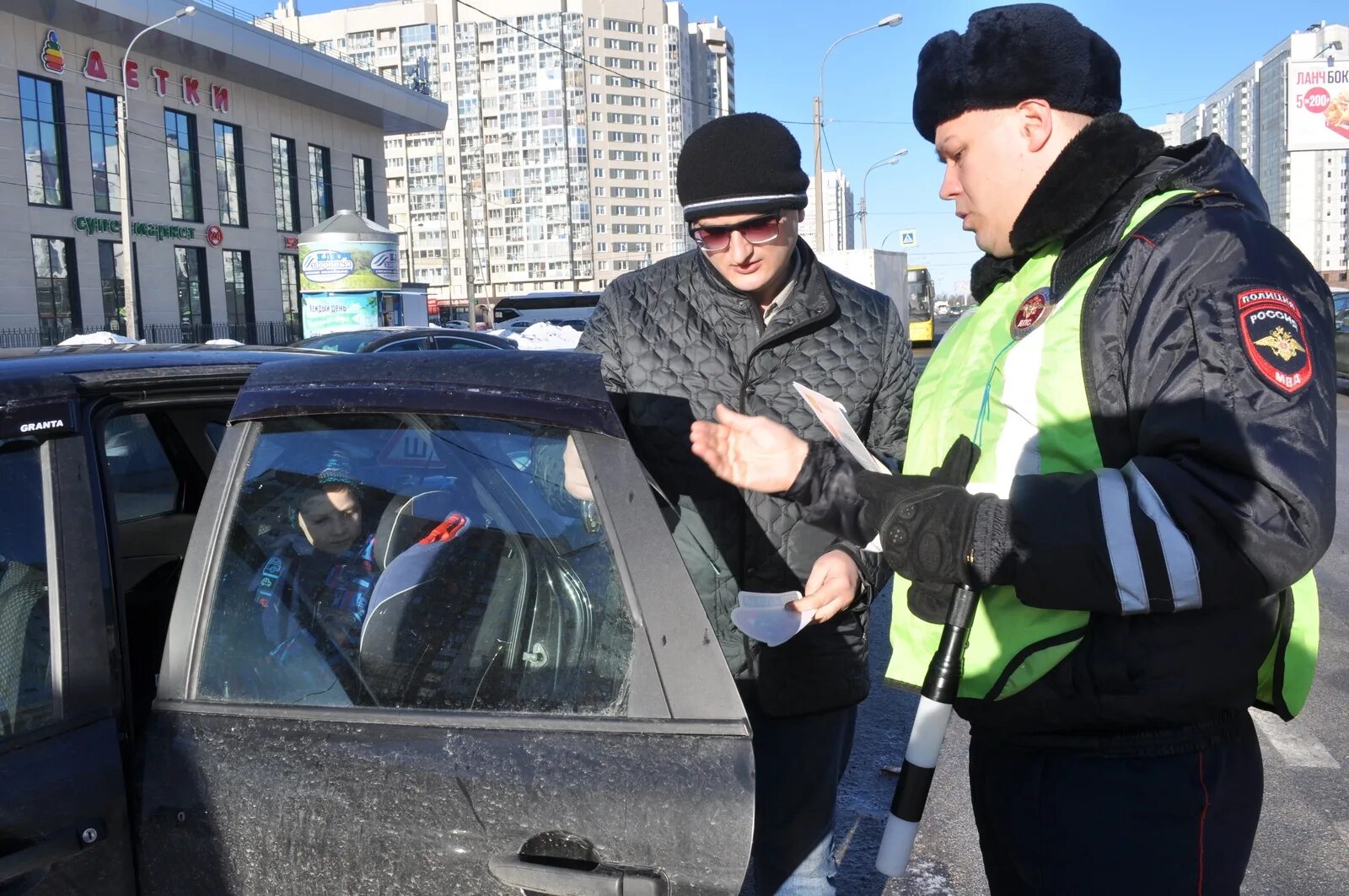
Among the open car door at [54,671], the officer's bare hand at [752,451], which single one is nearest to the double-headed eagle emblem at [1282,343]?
the officer's bare hand at [752,451]

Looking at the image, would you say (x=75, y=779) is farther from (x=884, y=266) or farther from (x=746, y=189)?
(x=884, y=266)

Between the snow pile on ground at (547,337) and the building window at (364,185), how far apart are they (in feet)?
60.9

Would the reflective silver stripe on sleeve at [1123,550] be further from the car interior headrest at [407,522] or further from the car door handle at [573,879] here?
the car interior headrest at [407,522]

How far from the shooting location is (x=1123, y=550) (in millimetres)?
1273

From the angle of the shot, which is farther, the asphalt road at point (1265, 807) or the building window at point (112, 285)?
the building window at point (112, 285)

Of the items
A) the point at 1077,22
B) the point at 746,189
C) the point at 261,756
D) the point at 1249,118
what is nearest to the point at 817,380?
the point at 746,189

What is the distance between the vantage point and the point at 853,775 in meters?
3.84

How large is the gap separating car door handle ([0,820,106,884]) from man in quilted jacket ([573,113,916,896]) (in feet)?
3.66

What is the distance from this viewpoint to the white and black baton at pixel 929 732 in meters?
1.50

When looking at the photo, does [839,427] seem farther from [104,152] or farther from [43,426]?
[104,152]

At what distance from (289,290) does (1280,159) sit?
3178 inches

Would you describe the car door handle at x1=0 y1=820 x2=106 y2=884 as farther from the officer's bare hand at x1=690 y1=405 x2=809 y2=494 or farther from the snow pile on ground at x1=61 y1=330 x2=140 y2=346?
the snow pile on ground at x1=61 y1=330 x2=140 y2=346

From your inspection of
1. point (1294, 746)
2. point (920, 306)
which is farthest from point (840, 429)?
point (920, 306)

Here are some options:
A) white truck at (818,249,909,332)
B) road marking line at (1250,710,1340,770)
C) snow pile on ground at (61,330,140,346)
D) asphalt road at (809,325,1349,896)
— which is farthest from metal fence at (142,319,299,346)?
road marking line at (1250,710,1340,770)
